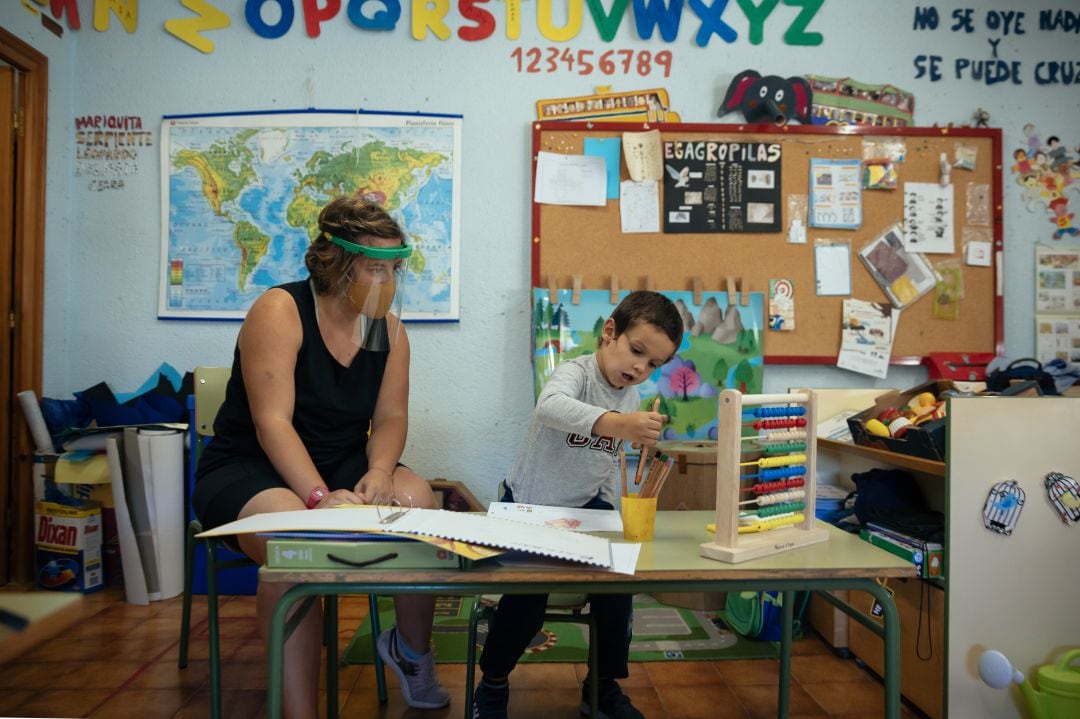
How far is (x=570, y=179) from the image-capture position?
295cm

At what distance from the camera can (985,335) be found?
9.81ft

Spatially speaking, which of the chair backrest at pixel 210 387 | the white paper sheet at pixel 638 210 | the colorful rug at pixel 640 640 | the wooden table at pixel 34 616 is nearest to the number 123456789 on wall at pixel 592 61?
the white paper sheet at pixel 638 210

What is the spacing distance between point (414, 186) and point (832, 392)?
1.84m

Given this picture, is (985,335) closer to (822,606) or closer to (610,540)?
(822,606)

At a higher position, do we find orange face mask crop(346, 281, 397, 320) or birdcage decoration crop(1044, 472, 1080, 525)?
orange face mask crop(346, 281, 397, 320)

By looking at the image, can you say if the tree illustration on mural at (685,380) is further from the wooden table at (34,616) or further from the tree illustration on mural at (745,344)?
the wooden table at (34,616)

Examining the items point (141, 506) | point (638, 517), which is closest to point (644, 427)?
point (638, 517)

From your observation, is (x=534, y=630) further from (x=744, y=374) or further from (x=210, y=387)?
(x=744, y=374)

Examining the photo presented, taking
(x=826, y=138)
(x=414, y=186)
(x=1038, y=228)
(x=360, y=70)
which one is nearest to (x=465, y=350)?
(x=414, y=186)

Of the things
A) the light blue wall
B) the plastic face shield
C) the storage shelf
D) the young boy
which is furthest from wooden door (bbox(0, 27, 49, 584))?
the storage shelf

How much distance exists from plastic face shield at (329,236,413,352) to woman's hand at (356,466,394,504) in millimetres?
302

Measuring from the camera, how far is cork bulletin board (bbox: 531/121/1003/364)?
2.95m

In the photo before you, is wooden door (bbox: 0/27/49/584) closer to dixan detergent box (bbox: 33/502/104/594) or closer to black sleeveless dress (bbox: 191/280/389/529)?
dixan detergent box (bbox: 33/502/104/594)

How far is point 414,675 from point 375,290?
0.95 metres
